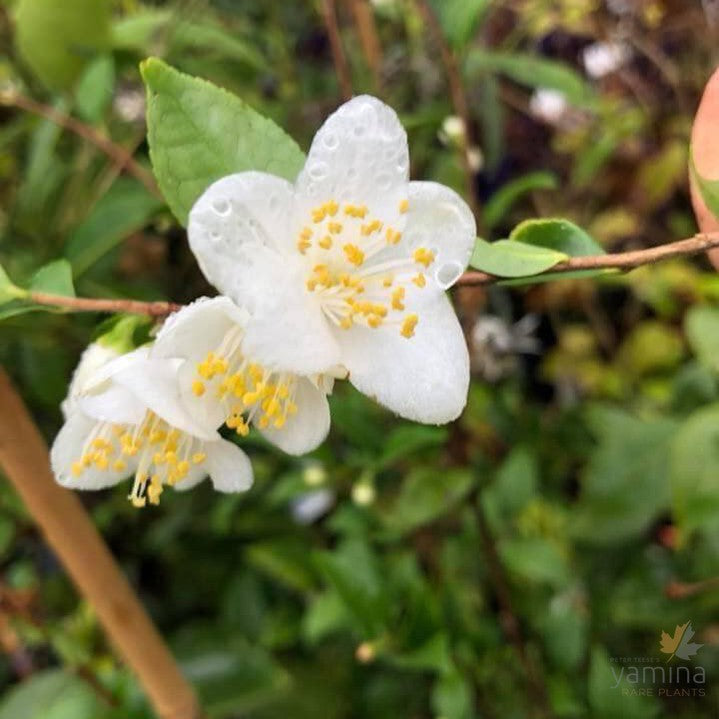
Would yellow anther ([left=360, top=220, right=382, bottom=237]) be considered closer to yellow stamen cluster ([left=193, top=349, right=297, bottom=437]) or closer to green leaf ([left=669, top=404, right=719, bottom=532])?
yellow stamen cluster ([left=193, top=349, right=297, bottom=437])

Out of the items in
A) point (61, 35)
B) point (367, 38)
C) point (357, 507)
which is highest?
point (61, 35)

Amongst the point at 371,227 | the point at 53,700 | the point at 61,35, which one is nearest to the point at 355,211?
the point at 371,227

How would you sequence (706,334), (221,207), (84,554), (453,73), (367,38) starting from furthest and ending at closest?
(367,38), (706,334), (453,73), (84,554), (221,207)

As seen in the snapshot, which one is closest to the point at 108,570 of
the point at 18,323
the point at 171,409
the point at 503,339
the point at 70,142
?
the point at 18,323

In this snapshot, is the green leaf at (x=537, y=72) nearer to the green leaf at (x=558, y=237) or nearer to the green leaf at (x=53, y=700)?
the green leaf at (x=558, y=237)

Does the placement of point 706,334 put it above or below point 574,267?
below

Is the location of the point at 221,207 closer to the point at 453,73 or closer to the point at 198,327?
the point at 198,327

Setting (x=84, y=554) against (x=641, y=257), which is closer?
(x=641, y=257)
